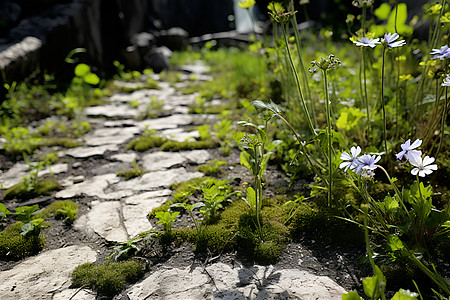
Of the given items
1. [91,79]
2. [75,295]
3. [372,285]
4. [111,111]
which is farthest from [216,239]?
[91,79]

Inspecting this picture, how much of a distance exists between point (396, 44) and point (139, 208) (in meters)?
1.54

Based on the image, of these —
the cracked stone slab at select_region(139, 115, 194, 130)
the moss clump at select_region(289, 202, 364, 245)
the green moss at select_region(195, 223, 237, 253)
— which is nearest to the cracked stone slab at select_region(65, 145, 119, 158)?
the cracked stone slab at select_region(139, 115, 194, 130)

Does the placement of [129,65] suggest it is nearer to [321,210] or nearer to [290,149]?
[290,149]

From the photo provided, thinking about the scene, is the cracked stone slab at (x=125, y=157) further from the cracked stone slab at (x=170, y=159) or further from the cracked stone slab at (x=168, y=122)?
the cracked stone slab at (x=168, y=122)

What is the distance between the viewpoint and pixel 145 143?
305 centimetres

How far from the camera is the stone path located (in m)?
1.36

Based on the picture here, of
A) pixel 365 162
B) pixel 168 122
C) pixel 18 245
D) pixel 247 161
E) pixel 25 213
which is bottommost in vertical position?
pixel 168 122

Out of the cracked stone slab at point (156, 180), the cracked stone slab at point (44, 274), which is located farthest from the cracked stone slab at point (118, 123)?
the cracked stone slab at point (44, 274)

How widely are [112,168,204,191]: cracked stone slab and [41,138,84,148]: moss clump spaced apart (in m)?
Answer: 1.01

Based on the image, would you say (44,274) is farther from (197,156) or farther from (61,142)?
(61,142)

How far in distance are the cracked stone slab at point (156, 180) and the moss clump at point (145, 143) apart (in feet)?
1.85

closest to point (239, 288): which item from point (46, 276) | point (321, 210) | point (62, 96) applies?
point (321, 210)

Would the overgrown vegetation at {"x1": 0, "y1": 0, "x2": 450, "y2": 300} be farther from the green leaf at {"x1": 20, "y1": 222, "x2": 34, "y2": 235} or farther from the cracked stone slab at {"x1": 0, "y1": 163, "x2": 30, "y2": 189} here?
the cracked stone slab at {"x1": 0, "y1": 163, "x2": 30, "y2": 189}

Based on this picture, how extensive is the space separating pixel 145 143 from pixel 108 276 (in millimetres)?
1717
